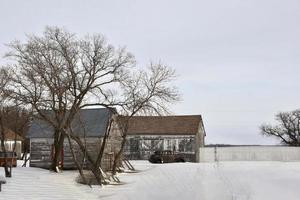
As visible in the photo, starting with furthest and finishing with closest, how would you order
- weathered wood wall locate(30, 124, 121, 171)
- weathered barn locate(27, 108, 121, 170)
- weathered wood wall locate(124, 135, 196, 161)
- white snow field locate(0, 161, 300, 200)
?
weathered wood wall locate(124, 135, 196, 161), weathered barn locate(27, 108, 121, 170), weathered wood wall locate(30, 124, 121, 171), white snow field locate(0, 161, 300, 200)

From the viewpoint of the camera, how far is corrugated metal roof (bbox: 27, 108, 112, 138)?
4188cm

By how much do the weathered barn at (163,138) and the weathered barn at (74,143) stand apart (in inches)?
814

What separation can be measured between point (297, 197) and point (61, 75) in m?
17.2

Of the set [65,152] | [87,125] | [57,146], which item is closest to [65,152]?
[65,152]

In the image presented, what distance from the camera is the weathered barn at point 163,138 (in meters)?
65.1

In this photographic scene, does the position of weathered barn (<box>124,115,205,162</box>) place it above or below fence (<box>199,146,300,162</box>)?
above

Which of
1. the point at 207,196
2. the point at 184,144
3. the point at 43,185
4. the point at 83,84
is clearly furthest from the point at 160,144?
the point at 207,196

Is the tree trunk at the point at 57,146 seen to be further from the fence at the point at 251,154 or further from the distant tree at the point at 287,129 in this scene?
the distant tree at the point at 287,129

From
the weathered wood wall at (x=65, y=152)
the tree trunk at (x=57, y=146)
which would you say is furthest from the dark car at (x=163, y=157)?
the tree trunk at (x=57, y=146)

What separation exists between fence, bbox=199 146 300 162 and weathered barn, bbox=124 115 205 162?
2273mm

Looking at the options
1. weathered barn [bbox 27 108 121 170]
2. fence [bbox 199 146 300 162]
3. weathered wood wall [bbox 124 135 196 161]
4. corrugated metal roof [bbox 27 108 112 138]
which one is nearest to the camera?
weathered barn [bbox 27 108 121 170]

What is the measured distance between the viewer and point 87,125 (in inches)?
1697

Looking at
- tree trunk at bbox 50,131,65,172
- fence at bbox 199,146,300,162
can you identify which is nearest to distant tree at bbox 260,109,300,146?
fence at bbox 199,146,300,162

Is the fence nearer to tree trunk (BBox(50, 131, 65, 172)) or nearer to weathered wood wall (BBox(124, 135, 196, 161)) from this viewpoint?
weathered wood wall (BBox(124, 135, 196, 161))
